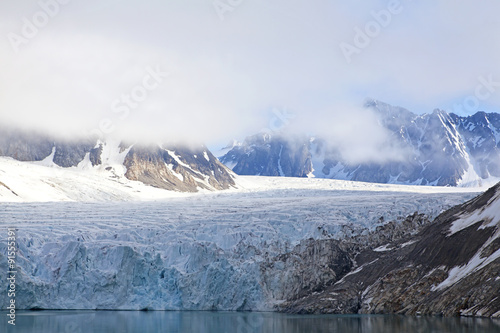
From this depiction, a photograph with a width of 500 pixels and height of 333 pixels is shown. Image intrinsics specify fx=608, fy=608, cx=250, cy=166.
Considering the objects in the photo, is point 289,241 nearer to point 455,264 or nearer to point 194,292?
point 194,292

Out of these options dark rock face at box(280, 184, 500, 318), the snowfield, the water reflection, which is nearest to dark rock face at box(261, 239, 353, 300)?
the snowfield

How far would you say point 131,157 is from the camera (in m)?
110

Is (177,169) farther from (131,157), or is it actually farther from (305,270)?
(305,270)

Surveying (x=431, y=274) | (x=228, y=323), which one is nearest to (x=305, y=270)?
(x=431, y=274)

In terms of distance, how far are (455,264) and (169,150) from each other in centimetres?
9851

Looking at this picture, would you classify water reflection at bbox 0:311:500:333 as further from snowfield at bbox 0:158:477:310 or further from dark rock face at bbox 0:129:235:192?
dark rock face at bbox 0:129:235:192

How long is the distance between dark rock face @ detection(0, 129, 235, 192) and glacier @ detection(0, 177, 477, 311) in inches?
2471

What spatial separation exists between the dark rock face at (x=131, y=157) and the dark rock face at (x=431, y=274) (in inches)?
2800

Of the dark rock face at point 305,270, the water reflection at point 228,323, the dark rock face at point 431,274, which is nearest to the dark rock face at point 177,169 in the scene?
the dark rock face at point 305,270

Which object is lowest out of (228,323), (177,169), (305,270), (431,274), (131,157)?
(228,323)

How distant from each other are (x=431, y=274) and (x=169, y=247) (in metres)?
15.9

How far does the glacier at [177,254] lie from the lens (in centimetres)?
3538

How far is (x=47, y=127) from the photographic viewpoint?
110 meters

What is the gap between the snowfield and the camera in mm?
35438
